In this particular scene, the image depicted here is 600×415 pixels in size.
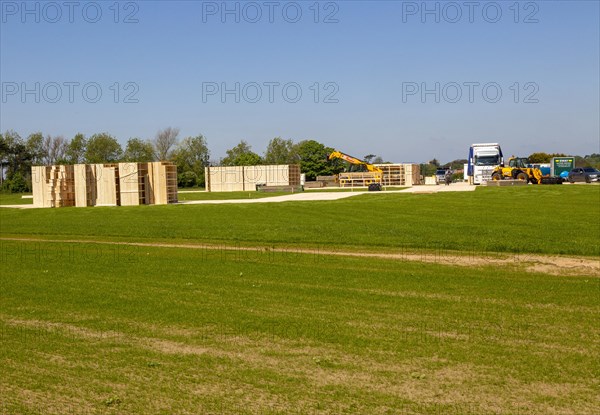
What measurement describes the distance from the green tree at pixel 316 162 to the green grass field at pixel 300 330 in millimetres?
99773

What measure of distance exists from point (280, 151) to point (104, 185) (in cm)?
10101

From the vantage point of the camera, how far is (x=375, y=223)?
26375mm

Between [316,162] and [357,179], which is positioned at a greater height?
[316,162]

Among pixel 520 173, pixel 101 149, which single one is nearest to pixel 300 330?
pixel 520 173

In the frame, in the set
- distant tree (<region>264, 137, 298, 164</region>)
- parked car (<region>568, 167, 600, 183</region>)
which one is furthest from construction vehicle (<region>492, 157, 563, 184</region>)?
distant tree (<region>264, 137, 298, 164</region>)

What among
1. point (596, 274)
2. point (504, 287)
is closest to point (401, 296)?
point (504, 287)

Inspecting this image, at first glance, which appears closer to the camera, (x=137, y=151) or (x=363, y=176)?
(x=363, y=176)

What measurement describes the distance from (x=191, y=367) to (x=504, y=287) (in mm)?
7937

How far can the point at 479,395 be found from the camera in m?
7.18

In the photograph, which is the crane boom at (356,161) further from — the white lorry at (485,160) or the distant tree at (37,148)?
the distant tree at (37,148)

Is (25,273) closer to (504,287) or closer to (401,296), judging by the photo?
(401,296)

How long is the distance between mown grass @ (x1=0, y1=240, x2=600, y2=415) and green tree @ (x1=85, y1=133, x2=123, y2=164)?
259ft

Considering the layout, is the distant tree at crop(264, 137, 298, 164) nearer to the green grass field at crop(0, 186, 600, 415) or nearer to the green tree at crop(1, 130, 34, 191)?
the green tree at crop(1, 130, 34, 191)

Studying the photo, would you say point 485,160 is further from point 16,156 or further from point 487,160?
point 16,156
